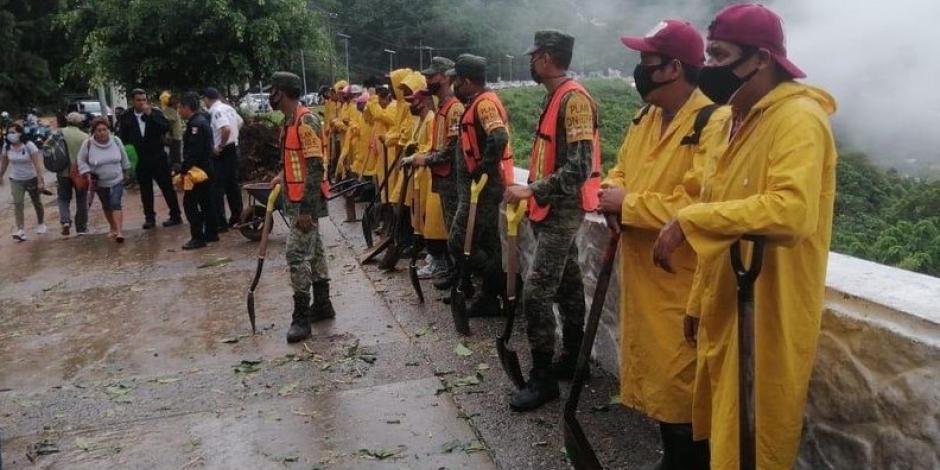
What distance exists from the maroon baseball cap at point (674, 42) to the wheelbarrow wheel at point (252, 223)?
729 cm

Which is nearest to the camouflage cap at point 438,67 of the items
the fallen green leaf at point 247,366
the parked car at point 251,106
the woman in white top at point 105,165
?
the fallen green leaf at point 247,366

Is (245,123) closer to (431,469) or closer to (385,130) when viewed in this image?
(385,130)

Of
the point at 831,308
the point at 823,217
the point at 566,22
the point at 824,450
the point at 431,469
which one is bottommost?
the point at 431,469

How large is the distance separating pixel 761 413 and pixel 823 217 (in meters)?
0.65

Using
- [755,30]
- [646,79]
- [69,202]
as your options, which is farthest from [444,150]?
[69,202]

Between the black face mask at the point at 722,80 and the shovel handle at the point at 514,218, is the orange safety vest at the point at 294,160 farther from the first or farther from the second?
the black face mask at the point at 722,80

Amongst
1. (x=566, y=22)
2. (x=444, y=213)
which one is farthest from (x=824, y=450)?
(x=566, y=22)

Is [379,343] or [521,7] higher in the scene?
[521,7]

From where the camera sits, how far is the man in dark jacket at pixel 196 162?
9.52 metres

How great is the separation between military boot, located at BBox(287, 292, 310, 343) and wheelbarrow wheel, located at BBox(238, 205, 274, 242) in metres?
4.17

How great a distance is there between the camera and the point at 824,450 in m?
2.95

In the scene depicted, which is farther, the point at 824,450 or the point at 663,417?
the point at 663,417

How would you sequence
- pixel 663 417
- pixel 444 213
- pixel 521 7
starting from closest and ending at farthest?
pixel 663 417
pixel 444 213
pixel 521 7

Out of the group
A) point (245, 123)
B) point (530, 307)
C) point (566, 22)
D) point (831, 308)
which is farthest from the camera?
point (566, 22)
